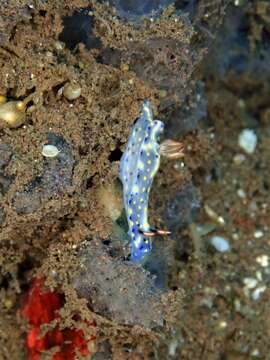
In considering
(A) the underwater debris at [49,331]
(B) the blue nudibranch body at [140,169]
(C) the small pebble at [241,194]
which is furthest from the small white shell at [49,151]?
(C) the small pebble at [241,194]

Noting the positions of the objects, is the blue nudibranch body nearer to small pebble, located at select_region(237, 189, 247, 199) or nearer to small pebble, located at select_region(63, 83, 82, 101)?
small pebble, located at select_region(63, 83, 82, 101)

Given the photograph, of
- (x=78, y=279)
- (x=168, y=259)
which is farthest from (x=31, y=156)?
(x=168, y=259)

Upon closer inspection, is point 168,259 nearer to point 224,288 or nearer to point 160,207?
point 160,207

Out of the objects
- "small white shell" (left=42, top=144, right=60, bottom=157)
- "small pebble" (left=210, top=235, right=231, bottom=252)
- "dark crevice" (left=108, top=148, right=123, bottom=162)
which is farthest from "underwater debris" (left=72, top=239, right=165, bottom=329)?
"small pebble" (left=210, top=235, right=231, bottom=252)

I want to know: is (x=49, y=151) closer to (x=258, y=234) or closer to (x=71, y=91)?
(x=71, y=91)

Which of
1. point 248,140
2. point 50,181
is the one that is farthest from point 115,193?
point 248,140

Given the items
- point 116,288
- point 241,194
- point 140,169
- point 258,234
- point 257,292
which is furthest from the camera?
point 241,194

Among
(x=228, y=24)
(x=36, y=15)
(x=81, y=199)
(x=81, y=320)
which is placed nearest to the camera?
(x=36, y=15)
